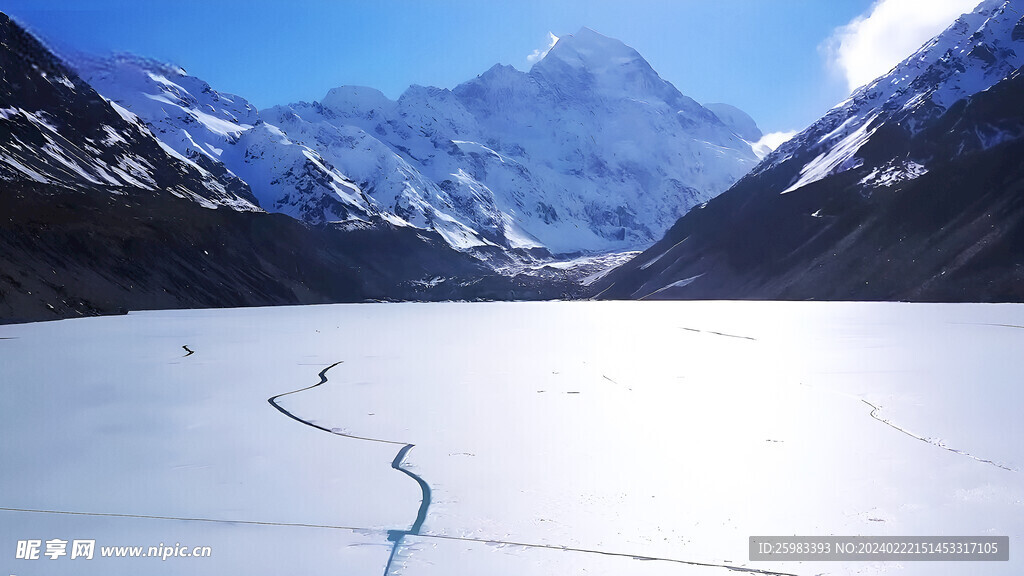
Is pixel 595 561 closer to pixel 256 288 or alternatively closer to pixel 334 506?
pixel 334 506

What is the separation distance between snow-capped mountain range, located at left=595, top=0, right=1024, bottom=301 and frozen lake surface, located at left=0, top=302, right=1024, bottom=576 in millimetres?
95278

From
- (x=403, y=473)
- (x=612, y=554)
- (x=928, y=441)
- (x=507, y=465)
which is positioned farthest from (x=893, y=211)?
(x=612, y=554)

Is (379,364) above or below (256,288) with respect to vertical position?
below

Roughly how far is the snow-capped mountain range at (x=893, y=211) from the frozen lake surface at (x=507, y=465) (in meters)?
95.3

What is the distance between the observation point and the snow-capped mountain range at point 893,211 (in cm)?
10675

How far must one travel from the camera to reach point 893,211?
12588 centimetres

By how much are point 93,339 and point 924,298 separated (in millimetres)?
105297

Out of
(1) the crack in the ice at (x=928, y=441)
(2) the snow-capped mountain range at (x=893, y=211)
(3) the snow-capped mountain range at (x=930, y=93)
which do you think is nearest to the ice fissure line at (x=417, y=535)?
(1) the crack in the ice at (x=928, y=441)

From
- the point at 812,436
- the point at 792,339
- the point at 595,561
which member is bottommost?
the point at 595,561

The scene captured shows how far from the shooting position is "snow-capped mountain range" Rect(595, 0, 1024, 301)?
350ft

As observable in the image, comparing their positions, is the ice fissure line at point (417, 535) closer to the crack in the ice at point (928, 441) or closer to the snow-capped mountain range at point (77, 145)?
the crack in the ice at point (928, 441)

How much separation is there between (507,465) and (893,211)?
134m

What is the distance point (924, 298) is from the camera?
4055 inches

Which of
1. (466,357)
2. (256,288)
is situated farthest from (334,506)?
(256,288)
